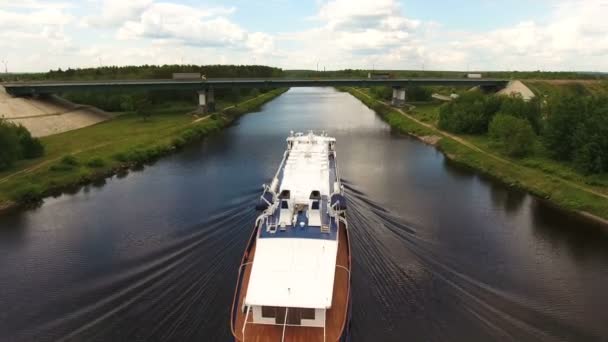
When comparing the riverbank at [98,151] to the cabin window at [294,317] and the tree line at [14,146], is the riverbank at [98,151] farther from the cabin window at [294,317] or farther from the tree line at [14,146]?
the cabin window at [294,317]

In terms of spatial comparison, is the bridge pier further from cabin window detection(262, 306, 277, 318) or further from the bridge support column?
cabin window detection(262, 306, 277, 318)

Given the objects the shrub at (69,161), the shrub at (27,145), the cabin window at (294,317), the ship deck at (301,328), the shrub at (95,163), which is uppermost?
the shrub at (27,145)

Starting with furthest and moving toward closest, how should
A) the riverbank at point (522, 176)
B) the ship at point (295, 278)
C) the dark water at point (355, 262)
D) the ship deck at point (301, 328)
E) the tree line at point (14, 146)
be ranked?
1. the tree line at point (14, 146)
2. the riverbank at point (522, 176)
3. the dark water at point (355, 262)
4. the ship at point (295, 278)
5. the ship deck at point (301, 328)

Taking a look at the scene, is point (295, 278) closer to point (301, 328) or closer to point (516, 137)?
point (301, 328)

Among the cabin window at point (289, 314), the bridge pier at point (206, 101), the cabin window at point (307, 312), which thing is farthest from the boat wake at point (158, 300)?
the bridge pier at point (206, 101)

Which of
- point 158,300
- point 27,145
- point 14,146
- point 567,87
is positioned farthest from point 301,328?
point 567,87

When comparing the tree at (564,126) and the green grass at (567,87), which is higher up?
the green grass at (567,87)

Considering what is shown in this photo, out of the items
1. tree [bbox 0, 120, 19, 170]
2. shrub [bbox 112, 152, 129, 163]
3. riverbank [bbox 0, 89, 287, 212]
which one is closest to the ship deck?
riverbank [bbox 0, 89, 287, 212]
